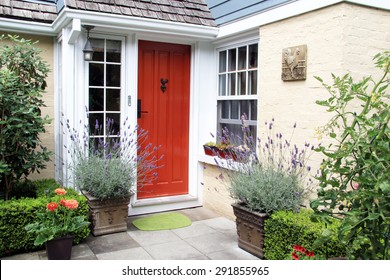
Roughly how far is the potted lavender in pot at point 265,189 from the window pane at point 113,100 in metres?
2.17

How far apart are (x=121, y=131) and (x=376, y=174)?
3.90 metres

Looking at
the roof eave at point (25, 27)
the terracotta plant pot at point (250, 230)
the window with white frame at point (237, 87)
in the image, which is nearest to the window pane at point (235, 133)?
the window with white frame at point (237, 87)

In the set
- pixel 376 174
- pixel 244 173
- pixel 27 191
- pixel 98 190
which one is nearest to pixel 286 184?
pixel 244 173

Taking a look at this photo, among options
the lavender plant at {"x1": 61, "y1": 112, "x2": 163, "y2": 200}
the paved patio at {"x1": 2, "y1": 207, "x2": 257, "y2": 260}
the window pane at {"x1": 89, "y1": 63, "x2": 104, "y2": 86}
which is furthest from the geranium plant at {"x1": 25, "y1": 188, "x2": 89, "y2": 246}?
the window pane at {"x1": 89, "y1": 63, "x2": 104, "y2": 86}

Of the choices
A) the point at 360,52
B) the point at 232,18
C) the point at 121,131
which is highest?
the point at 232,18

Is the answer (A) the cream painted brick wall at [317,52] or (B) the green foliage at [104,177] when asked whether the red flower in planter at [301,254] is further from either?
(B) the green foliage at [104,177]

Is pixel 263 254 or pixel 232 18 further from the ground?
pixel 232 18

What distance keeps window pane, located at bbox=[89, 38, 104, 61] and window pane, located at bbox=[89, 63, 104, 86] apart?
10cm

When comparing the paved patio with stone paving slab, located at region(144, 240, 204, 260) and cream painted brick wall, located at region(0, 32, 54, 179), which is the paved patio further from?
cream painted brick wall, located at region(0, 32, 54, 179)

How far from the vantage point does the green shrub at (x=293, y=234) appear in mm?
3576

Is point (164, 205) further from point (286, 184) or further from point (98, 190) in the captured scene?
point (286, 184)

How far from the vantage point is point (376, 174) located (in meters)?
2.80

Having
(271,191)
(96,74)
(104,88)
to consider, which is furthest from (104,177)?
(271,191)

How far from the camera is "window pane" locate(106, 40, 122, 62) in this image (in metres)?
5.87
